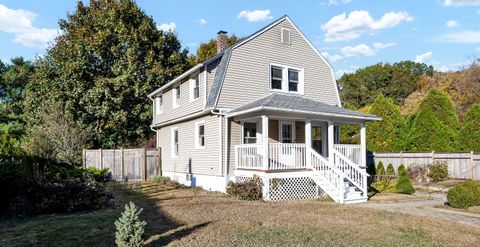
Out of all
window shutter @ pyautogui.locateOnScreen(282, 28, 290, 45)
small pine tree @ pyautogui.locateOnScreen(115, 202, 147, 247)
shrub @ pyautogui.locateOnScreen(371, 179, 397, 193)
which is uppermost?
window shutter @ pyautogui.locateOnScreen(282, 28, 290, 45)

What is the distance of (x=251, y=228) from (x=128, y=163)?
15.1 metres

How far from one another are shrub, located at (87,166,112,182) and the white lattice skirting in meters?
8.41

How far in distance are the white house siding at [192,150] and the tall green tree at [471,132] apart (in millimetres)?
14811

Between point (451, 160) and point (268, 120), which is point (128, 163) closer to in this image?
point (268, 120)

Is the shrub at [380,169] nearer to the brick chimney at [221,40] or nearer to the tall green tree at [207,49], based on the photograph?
the brick chimney at [221,40]

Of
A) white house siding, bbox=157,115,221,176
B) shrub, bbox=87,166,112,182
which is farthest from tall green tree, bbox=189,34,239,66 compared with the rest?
shrub, bbox=87,166,112,182

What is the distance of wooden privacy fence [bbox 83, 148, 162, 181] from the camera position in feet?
72.1

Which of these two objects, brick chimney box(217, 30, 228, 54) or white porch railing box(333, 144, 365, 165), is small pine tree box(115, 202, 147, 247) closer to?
white porch railing box(333, 144, 365, 165)

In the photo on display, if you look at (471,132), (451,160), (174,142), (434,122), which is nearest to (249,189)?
(174,142)

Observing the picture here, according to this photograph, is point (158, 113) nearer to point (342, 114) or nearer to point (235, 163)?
point (235, 163)

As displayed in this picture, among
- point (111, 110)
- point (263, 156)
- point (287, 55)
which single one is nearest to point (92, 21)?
point (111, 110)

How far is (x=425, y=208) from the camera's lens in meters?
12.5

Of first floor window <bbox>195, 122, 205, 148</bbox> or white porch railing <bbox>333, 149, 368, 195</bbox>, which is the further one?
first floor window <bbox>195, 122, 205, 148</bbox>

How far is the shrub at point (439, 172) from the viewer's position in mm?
19250
